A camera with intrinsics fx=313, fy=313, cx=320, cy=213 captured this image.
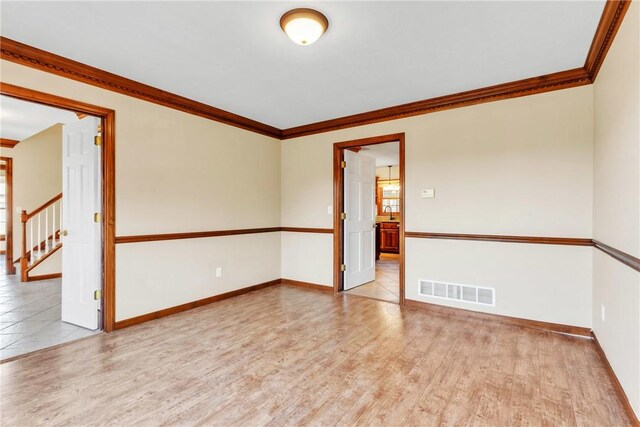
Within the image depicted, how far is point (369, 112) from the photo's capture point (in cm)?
414

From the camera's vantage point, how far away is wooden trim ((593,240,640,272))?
1.70 m

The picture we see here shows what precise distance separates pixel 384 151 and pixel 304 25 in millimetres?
4563

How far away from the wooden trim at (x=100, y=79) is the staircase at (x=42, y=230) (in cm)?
393

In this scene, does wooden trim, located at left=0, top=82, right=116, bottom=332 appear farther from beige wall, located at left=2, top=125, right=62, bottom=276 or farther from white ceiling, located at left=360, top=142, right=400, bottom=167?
beige wall, located at left=2, top=125, right=62, bottom=276

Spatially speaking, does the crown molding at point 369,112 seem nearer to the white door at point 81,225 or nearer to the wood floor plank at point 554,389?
the white door at point 81,225

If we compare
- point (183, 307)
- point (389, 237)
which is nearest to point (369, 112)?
point (183, 307)

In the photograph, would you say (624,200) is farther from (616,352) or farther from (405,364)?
(405,364)

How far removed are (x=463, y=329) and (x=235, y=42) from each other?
10.8ft

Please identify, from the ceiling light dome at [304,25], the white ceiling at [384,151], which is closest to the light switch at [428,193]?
the white ceiling at [384,151]

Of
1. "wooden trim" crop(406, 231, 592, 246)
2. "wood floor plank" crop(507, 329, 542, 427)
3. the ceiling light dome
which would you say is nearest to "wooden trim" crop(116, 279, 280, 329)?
"wooden trim" crop(406, 231, 592, 246)

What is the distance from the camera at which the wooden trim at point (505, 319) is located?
2931mm

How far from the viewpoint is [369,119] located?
421cm

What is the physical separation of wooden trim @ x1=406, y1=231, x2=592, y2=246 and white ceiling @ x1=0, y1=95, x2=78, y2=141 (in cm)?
452

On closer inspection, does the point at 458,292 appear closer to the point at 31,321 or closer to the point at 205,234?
the point at 205,234
